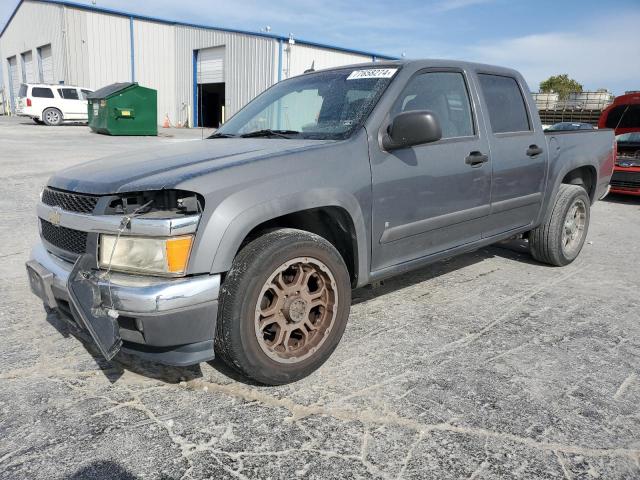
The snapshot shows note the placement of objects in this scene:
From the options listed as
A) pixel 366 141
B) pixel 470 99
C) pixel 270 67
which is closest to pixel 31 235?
pixel 366 141

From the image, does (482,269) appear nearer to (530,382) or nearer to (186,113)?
(530,382)

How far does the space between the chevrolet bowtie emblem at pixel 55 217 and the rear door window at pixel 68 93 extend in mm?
24209

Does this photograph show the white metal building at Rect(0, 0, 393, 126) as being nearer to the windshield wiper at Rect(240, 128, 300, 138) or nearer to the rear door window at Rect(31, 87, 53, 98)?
the rear door window at Rect(31, 87, 53, 98)

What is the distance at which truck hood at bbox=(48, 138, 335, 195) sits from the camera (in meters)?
2.33

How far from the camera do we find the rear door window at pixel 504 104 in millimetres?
3920

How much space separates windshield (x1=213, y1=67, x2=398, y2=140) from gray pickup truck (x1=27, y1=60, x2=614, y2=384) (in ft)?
0.05

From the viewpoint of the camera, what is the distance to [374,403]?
8.17ft

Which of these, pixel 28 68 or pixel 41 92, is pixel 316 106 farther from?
pixel 28 68

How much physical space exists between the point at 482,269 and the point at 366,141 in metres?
2.43

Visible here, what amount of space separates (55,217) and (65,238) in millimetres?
123

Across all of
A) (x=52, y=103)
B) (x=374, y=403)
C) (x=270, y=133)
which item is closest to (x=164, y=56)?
(x=52, y=103)

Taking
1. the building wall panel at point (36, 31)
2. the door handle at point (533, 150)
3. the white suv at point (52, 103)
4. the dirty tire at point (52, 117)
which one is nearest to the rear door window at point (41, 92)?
the white suv at point (52, 103)

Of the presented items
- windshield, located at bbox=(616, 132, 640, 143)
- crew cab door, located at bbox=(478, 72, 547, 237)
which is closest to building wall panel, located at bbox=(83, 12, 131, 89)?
windshield, located at bbox=(616, 132, 640, 143)

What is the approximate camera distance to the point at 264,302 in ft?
8.57
